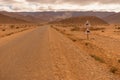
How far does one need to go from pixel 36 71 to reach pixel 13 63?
6.82 feet

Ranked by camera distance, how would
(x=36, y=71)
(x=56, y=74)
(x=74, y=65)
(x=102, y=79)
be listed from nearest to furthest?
(x=102, y=79) → (x=56, y=74) → (x=36, y=71) → (x=74, y=65)

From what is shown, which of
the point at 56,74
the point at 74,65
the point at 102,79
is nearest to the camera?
the point at 102,79

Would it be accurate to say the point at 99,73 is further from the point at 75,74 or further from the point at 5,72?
the point at 5,72

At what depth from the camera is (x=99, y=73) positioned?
9586mm

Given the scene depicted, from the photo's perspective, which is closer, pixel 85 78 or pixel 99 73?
pixel 85 78

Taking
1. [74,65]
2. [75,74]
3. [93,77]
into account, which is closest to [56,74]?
[75,74]

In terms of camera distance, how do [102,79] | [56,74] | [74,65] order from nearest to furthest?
[102,79] → [56,74] → [74,65]

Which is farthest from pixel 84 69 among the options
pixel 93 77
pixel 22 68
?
pixel 22 68

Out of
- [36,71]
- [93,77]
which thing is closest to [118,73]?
[93,77]

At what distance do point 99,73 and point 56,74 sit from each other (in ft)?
5.37

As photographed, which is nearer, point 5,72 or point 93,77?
point 93,77

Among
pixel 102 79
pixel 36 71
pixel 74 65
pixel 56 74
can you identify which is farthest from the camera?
pixel 74 65

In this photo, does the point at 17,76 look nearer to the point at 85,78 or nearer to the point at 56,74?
the point at 56,74

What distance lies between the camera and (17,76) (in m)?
8.74
